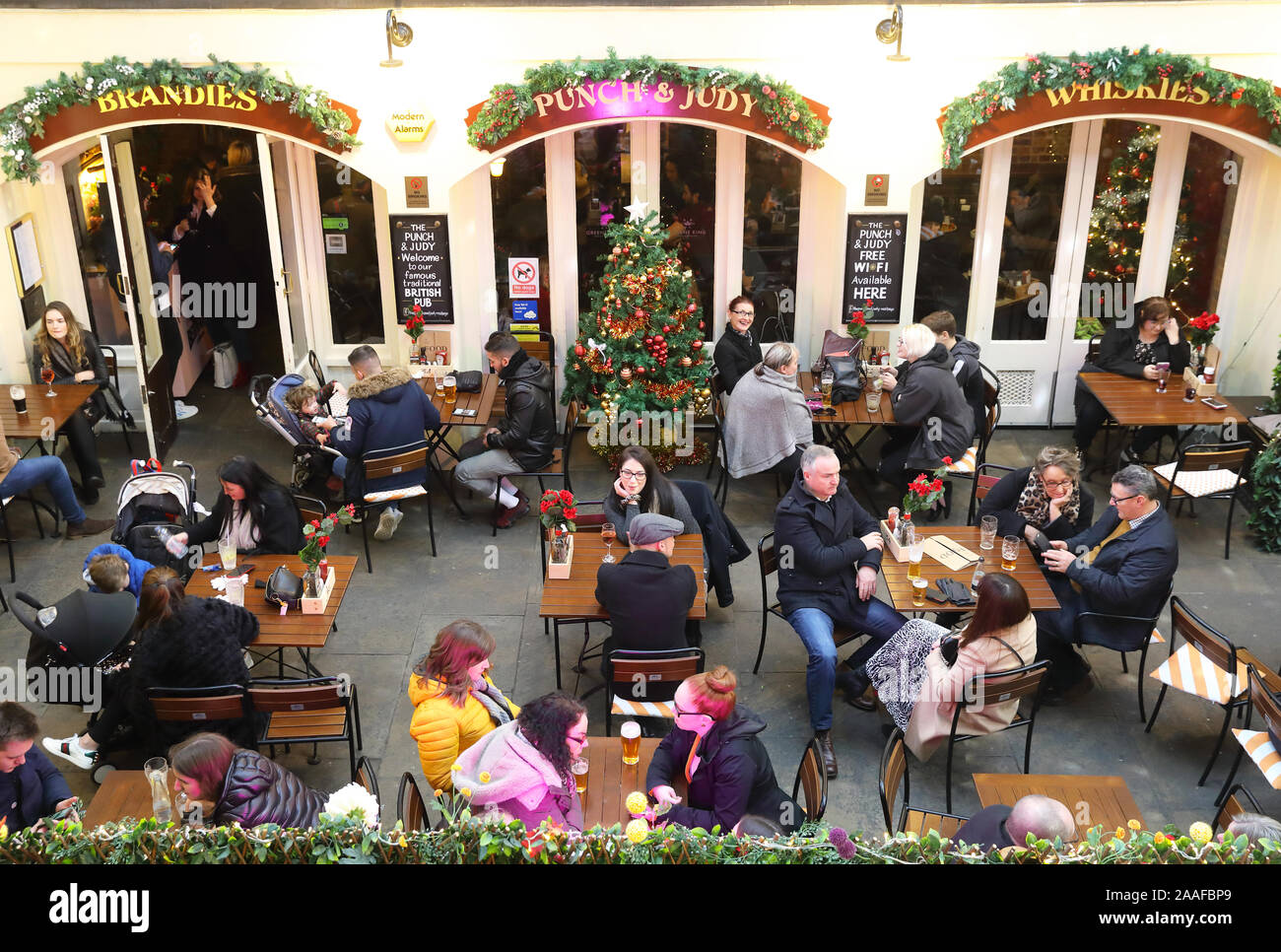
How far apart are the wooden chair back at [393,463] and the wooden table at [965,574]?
3.40 metres

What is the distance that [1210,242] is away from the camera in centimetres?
1009

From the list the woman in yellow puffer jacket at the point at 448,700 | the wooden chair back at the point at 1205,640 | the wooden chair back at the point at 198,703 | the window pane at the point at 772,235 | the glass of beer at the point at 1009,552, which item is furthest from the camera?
the window pane at the point at 772,235

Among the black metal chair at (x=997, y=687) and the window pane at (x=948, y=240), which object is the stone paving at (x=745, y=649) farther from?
the window pane at (x=948, y=240)

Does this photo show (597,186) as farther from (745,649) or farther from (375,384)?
(745,649)

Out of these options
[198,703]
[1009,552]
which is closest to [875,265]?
[1009,552]

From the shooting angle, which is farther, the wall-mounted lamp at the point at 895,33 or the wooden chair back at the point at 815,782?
the wall-mounted lamp at the point at 895,33

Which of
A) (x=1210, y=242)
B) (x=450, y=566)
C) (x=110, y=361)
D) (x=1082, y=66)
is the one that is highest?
(x=1082, y=66)

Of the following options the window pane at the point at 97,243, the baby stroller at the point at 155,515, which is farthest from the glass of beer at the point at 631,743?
the window pane at the point at 97,243

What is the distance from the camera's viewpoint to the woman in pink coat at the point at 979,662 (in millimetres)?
6031

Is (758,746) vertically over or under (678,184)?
under

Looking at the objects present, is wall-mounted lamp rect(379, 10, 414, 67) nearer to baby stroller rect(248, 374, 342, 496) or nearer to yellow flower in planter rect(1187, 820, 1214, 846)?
baby stroller rect(248, 374, 342, 496)

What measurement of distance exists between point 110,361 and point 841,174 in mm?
6350

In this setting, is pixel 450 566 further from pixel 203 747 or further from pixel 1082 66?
pixel 1082 66

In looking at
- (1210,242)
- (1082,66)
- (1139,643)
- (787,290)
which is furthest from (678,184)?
(1139,643)
